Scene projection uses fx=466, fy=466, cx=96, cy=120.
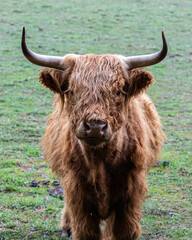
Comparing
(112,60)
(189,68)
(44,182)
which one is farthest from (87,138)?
(189,68)

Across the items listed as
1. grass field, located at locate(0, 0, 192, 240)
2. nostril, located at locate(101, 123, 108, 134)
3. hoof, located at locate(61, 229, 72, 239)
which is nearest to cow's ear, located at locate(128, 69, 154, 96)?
nostril, located at locate(101, 123, 108, 134)

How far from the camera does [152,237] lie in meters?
4.97

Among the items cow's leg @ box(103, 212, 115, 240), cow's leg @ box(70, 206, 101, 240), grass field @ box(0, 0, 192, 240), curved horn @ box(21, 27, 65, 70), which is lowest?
grass field @ box(0, 0, 192, 240)

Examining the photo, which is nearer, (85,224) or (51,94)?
(85,224)

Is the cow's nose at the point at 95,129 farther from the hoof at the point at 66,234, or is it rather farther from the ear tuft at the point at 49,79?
the hoof at the point at 66,234

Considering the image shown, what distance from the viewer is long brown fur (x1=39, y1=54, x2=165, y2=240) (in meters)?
3.71

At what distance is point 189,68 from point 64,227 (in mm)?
9873

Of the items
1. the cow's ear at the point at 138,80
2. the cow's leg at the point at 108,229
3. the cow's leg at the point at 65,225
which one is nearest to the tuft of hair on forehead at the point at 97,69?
the cow's ear at the point at 138,80

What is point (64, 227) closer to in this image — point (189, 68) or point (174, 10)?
point (189, 68)

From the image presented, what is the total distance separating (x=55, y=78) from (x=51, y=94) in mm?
6835

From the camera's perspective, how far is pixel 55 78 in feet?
13.3

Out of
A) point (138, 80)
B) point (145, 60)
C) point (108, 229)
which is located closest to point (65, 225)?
point (108, 229)

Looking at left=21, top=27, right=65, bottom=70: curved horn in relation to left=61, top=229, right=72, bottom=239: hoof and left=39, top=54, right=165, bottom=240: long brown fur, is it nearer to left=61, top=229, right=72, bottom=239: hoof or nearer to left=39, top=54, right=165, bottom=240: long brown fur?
left=39, top=54, right=165, bottom=240: long brown fur

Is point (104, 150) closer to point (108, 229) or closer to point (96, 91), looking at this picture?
point (96, 91)
